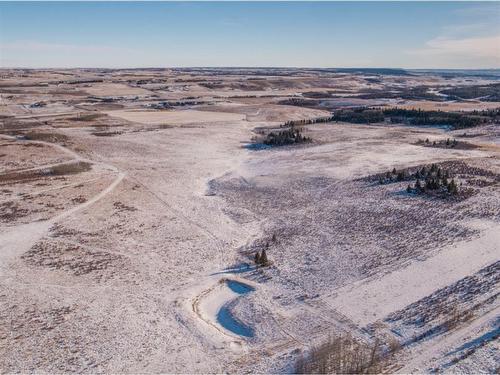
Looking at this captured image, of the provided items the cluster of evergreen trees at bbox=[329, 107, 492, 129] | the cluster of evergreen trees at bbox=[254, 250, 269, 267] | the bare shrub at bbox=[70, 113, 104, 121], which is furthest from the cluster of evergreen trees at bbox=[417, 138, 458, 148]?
the bare shrub at bbox=[70, 113, 104, 121]

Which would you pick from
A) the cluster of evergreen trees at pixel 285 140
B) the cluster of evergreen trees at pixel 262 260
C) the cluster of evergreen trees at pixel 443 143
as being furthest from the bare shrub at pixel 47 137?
the cluster of evergreen trees at pixel 443 143

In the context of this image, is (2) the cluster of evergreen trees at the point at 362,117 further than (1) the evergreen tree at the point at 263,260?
Yes

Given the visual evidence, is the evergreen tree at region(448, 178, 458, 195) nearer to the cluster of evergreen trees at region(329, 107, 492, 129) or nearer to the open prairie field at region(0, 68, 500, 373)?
the open prairie field at region(0, 68, 500, 373)

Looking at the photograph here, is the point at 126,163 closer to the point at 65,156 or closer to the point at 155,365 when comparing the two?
the point at 65,156

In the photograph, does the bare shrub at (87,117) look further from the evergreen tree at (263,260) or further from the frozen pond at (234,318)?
the frozen pond at (234,318)

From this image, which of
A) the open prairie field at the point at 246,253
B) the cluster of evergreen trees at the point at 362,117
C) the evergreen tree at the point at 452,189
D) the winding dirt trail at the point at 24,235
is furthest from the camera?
the cluster of evergreen trees at the point at 362,117

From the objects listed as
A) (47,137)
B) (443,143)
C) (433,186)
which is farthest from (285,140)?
(47,137)
